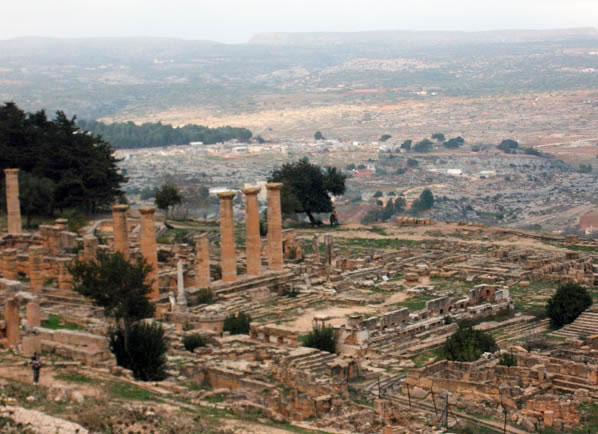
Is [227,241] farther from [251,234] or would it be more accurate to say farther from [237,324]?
[237,324]

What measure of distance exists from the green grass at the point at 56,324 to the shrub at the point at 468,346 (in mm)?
10589

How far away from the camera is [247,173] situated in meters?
132

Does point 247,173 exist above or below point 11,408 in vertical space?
below

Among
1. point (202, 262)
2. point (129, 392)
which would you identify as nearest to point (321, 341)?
point (129, 392)

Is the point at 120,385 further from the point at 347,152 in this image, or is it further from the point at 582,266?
the point at 347,152

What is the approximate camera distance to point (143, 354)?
87.2ft

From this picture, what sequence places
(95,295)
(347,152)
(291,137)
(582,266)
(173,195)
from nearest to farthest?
1. (95,295)
2. (582,266)
3. (173,195)
4. (347,152)
5. (291,137)

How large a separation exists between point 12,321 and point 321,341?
8.90 metres

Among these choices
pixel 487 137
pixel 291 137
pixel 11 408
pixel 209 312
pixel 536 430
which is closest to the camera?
pixel 11 408

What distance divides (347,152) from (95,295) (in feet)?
416

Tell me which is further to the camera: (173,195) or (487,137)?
(487,137)

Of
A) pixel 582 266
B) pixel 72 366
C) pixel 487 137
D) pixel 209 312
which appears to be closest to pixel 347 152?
pixel 487 137

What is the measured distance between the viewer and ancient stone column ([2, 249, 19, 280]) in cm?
4077

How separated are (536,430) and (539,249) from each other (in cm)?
3009
